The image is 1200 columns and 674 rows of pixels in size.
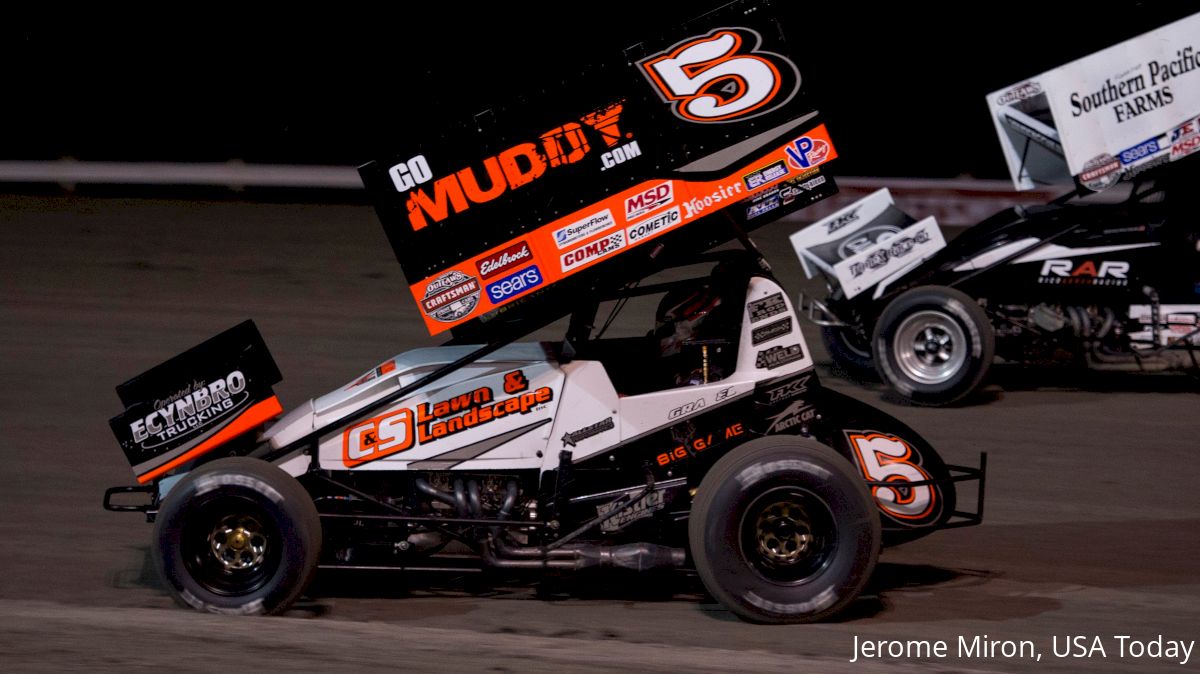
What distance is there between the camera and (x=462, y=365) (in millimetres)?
5598

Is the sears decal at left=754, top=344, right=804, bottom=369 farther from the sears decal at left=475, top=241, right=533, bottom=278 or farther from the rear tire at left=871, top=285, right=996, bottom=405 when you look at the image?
the rear tire at left=871, top=285, right=996, bottom=405

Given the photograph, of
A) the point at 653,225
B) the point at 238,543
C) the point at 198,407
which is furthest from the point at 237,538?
the point at 653,225

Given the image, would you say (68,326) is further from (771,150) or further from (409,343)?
(771,150)

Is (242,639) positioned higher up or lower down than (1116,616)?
higher up

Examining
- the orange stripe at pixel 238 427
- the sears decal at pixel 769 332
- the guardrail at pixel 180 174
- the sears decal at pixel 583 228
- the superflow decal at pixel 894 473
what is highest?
the guardrail at pixel 180 174

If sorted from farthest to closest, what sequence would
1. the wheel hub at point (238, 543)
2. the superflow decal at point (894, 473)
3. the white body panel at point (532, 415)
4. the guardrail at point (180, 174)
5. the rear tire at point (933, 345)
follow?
the guardrail at point (180, 174), the rear tire at point (933, 345), the superflow decal at point (894, 473), the white body panel at point (532, 415), the wheel hub at point (238, 543)

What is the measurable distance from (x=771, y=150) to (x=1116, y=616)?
231cm

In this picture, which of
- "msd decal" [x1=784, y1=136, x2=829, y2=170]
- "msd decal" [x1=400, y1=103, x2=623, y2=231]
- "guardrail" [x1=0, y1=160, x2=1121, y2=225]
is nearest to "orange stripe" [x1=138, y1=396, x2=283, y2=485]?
Result: "msd decal" [x1=400, y1=103, x2=623, y2=231]

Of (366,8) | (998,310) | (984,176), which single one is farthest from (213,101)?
(998,310)

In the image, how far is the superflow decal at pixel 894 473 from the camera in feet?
18.9

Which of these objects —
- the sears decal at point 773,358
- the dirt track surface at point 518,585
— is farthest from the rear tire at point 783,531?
the sears decal at point 773,358

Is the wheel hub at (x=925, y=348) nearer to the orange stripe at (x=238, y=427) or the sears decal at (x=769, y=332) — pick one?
the sears decal at (x=769, y=332)

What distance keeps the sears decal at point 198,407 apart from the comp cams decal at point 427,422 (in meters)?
0.47

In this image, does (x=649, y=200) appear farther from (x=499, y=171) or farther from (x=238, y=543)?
(x=238, y=543)
